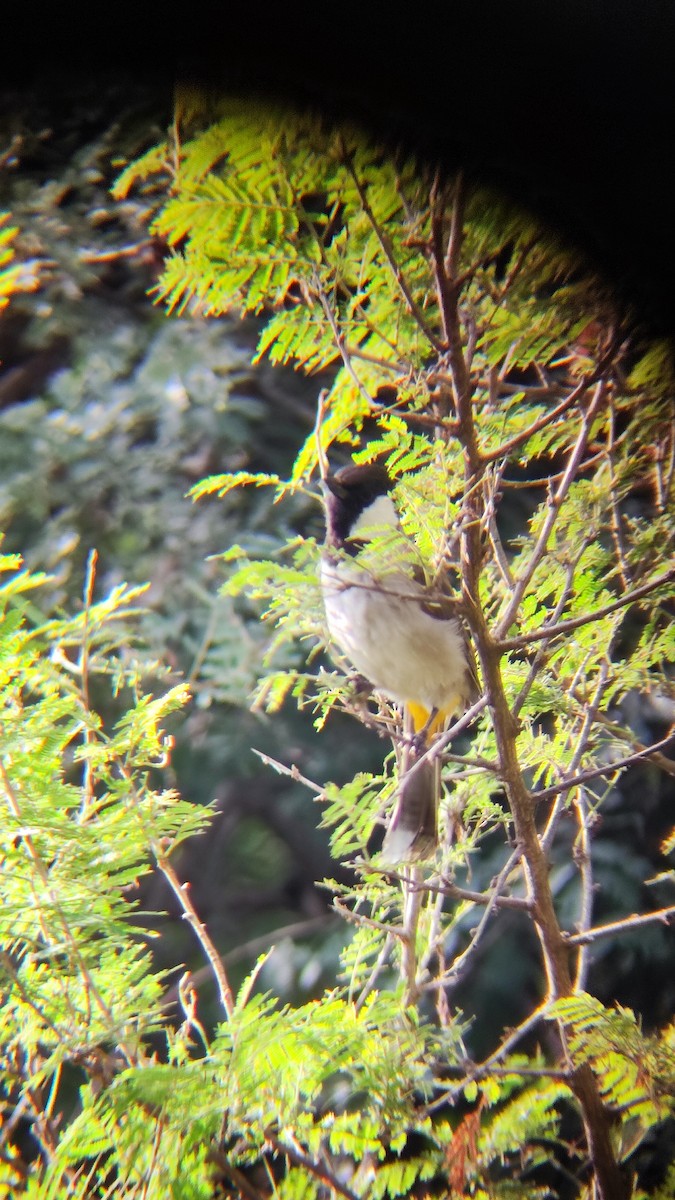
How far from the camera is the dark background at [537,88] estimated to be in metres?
0.50

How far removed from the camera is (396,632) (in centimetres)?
66

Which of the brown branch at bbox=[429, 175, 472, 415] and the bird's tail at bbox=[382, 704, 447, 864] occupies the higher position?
the brown branch at bbox=[429, 175, 472, 415]

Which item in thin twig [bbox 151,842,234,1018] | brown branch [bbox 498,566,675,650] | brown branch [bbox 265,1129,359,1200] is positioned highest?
brown branch [bbox 498,566,675,650]

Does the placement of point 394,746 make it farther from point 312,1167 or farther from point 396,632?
point 312,1167

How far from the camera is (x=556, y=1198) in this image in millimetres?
530

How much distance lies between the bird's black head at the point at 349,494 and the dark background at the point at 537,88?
191 millimetres

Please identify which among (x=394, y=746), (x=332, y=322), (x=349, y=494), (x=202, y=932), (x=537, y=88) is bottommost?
(x=202, y=932)

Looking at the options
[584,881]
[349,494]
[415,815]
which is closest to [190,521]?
[349,494]

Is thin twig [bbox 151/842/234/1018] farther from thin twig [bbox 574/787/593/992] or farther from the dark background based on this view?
the dark background

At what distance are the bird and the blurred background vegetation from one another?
7 centimetres

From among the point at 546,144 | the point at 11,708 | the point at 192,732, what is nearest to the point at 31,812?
the point at 11,708

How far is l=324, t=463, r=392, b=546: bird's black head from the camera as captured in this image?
603mm

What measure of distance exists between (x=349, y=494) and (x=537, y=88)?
0.27 meters

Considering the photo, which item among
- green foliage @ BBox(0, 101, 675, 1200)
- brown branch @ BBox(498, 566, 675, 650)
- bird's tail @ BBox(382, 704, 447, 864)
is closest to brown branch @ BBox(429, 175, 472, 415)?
green foliage @ BBox(0, 101, 675, 1200)
